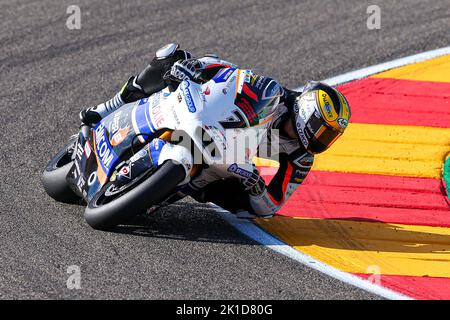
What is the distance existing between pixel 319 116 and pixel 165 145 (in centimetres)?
123

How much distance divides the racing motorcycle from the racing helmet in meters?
0.25

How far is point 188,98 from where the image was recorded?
7863 millimetres

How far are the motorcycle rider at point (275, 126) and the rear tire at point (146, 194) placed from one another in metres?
0.34

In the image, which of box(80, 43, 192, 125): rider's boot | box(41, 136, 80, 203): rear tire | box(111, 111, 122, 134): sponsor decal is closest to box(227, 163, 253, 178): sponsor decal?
box(111, 111, 122, 134): sponsor decal

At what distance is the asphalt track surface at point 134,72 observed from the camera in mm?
7238

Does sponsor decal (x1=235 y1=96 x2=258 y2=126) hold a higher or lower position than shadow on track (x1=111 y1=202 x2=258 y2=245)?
higher

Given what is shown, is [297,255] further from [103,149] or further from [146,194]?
[103,149]

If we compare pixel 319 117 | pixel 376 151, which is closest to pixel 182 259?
pixel 319 117

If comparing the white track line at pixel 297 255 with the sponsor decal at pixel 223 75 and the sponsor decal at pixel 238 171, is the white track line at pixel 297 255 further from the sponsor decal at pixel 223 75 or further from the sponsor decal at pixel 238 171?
the sponsor decal at pixel 223 75

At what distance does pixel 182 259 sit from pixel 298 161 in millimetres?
1417

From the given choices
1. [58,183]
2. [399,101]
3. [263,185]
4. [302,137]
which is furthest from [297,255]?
[399,101]

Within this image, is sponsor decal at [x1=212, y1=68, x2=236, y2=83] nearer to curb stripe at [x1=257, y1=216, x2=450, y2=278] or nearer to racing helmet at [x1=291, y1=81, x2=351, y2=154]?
racing helmet at [x1=291, y1=81, x2=351, y2=154]

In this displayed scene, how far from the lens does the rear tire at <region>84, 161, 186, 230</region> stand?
7.55 meters

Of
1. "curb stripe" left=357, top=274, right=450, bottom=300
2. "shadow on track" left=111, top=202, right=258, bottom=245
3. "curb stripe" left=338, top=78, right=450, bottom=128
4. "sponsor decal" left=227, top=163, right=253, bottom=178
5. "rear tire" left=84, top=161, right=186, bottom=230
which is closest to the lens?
"curb stripe" left=357, top=274, right=450, bottom=300
